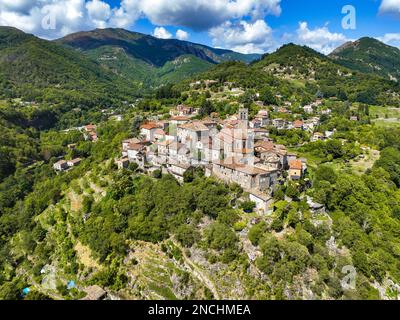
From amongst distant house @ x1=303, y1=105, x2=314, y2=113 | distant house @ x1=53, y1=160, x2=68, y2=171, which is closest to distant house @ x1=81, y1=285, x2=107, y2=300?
distant house @ x1=53, y1=160, x2=68, y2=171

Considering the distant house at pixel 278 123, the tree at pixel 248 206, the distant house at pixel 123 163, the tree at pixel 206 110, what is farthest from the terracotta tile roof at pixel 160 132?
the distant house at pixel 278 123

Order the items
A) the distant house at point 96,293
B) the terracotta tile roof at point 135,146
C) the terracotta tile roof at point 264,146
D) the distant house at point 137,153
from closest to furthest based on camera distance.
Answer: the distant house at point 96,293 → the terracotta tile roof at point 264,146 → the distant house at point 137,153 → the terracotta tile roof at point 135,146

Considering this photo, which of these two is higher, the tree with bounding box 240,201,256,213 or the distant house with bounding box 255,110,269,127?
the distant house with bounding box 255,110,269,127

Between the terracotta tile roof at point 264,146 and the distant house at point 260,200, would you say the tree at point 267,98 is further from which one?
the distant house at point 260,200

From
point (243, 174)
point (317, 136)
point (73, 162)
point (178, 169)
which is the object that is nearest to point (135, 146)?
point (178, 169)

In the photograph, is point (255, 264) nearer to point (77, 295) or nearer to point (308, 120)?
point (77, 295)

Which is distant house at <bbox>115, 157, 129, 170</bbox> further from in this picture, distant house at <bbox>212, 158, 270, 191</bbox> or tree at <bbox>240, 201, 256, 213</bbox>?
tree at <bbox>240, 201, 256, 213</bbox>

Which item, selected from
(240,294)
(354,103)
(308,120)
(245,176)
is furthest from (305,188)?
(354,103)

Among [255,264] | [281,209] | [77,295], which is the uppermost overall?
[281,209]

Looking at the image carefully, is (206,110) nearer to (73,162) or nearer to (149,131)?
(149,131)
